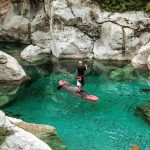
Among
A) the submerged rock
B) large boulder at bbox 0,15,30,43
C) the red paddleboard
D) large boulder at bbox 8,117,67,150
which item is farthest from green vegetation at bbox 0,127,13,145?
large boulder at bbox 0,15,30,43

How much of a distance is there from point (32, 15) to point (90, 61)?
32.2 feet

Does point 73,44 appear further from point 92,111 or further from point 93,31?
point 92,111

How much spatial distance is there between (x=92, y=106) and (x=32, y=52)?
47.6 ft

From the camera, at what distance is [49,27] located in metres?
42.8

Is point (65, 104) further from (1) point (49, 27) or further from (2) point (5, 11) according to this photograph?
(2) point (5, 11)

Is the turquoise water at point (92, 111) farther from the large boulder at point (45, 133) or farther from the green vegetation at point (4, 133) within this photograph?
the green vegetation at point (4, 133)

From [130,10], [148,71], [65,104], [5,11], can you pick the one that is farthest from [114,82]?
[5,11]

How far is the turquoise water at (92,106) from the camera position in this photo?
22.4 meters

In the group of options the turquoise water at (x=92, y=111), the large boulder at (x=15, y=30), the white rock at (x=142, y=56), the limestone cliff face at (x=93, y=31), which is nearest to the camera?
the turquoise water at (x=92, y=111)

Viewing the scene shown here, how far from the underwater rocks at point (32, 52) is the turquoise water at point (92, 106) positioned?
203 centimetres

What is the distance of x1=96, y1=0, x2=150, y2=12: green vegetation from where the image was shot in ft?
128

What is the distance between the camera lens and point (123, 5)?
38.8m

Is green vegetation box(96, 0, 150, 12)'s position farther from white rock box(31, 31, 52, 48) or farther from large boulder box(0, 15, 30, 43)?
large boulder box(0, 15, 30, 43)

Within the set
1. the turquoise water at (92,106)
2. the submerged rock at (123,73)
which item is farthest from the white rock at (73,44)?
the submerged rock at (123,73)
